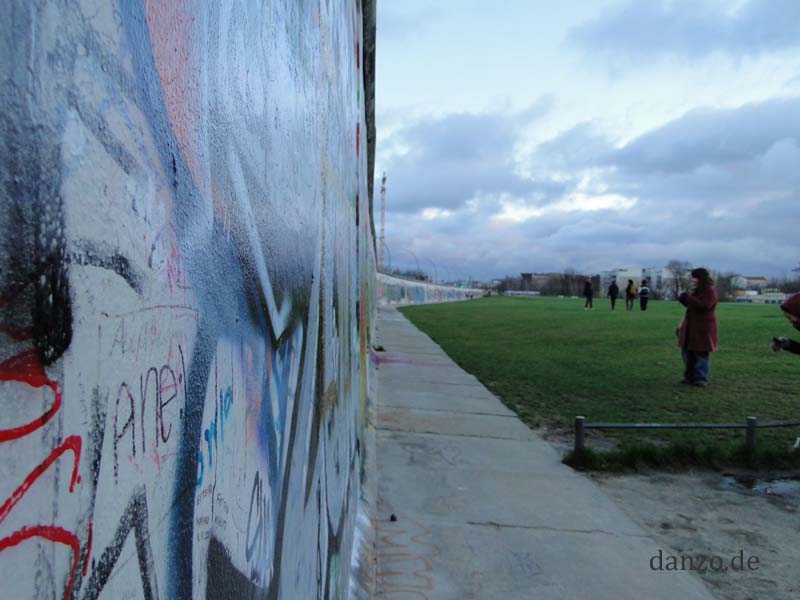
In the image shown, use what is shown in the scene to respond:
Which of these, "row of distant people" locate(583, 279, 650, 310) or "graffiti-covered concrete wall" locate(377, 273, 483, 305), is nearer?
"row of distant people" locate(583, 279, 650, 310)

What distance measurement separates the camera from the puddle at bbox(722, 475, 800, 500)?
208 inches

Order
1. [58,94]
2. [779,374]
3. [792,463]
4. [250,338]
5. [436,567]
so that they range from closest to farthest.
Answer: [58,94] < [250,338] < [436,567] < [792,463] < [779,374]

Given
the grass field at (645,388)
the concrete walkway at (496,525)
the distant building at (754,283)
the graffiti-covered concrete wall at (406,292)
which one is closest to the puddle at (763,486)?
the grass field at (645,388)

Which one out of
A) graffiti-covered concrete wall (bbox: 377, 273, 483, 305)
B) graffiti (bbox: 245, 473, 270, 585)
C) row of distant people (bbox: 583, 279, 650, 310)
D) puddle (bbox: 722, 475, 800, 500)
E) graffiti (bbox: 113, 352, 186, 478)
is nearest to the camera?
graffiti (bbox: 113, 352, 186, 478)

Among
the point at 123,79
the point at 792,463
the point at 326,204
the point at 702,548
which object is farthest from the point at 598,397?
the point at 123,79

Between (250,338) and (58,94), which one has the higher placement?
(58,94)

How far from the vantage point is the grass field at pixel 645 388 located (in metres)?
6.08

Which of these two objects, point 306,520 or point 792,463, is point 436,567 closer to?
point 306,520

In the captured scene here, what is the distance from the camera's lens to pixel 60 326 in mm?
533

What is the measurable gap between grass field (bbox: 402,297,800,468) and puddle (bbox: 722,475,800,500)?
0.97ft

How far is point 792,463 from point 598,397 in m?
3.36

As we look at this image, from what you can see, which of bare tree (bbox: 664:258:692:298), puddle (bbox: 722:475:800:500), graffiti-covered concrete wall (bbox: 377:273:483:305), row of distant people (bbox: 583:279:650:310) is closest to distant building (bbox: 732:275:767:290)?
bare tree (bbox: 664:258:692:298)

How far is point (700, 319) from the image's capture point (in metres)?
9.33

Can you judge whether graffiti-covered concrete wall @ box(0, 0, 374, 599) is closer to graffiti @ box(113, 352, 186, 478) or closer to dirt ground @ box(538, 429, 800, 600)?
graffiti @ box(113, 352, 186, 478)
